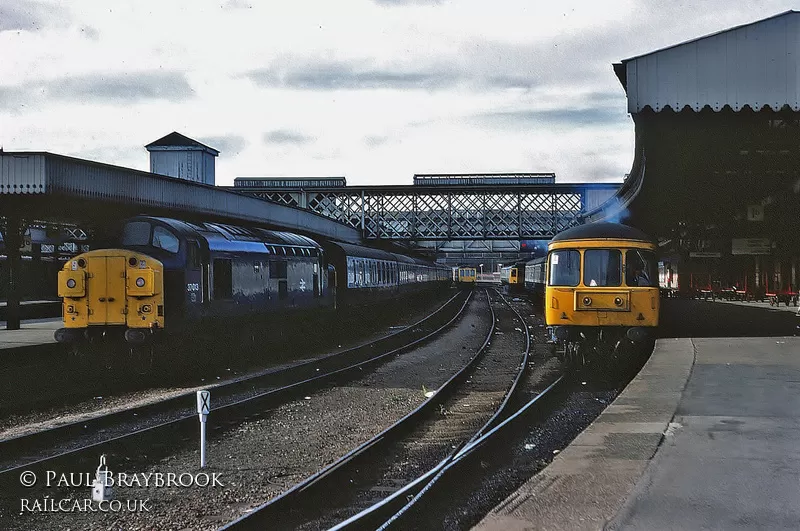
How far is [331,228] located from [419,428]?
110 ft

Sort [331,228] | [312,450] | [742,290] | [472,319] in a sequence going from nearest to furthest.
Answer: [312,450], [472,319], [331,228], [742,290]

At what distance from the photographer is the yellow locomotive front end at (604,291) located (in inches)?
629

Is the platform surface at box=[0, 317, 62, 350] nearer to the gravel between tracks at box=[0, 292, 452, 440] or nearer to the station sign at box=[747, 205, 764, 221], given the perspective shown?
the gravel between tracks at box=[0, 292, 452, 440]

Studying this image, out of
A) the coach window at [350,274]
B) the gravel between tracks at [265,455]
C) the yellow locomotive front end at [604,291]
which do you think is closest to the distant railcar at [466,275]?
the coach window at [350,274]

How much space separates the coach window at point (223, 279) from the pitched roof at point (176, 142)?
57126 mm

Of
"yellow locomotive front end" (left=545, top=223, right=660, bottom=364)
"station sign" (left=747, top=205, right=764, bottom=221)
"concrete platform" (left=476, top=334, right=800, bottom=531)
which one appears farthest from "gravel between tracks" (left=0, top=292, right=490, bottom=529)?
"station sign" (left=747, top=205, right=764, bottom=221)

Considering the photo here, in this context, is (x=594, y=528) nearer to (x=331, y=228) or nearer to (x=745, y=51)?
(x=745, y=51)

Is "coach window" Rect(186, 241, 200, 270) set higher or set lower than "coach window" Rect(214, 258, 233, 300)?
higher

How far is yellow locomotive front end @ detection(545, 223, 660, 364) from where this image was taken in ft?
52.4

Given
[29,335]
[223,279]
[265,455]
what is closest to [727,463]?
[265,455]

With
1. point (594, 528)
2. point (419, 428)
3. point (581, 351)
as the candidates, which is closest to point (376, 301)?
point (581, 351)

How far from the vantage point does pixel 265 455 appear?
9.26m

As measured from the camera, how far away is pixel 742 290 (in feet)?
162

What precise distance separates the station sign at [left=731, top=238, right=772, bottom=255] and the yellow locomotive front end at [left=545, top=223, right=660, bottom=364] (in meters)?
19.2
